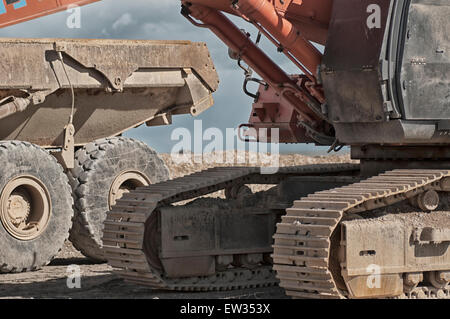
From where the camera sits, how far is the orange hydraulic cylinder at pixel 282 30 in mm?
11219

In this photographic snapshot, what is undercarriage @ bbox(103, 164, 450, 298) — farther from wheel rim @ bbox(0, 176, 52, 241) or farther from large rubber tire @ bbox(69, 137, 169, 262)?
large rubber tire @ bbox(69, 137, 169, 262)

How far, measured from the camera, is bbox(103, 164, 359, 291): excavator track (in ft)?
39.7

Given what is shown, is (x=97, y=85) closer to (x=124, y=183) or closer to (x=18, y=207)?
(x=124, y=183)

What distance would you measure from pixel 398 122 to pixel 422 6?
115 cm

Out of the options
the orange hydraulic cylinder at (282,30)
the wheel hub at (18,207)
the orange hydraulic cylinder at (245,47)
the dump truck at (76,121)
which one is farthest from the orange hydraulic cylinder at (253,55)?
the wheel hub at (18,207)

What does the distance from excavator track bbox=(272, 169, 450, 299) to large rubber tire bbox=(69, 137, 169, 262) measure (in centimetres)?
573

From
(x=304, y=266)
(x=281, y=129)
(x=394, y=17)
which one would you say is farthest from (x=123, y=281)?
(x=394, y=17)

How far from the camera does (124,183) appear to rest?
16.8 meters

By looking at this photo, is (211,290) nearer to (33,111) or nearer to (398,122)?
(398,122)

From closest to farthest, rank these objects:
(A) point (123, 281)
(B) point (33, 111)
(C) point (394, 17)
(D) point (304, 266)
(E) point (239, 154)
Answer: (D) point (304, 266)
(C) point (394, 17)
(A) point (123, 281)
(B) point (33, 111)
(E) point (239, 154)

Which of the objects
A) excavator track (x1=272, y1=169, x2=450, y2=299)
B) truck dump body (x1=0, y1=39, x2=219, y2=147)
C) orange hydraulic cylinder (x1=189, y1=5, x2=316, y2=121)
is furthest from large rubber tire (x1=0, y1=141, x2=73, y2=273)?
excavator track (x1=272, y1=169, x2=450, y2=299)

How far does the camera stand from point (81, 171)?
53.1 feet
